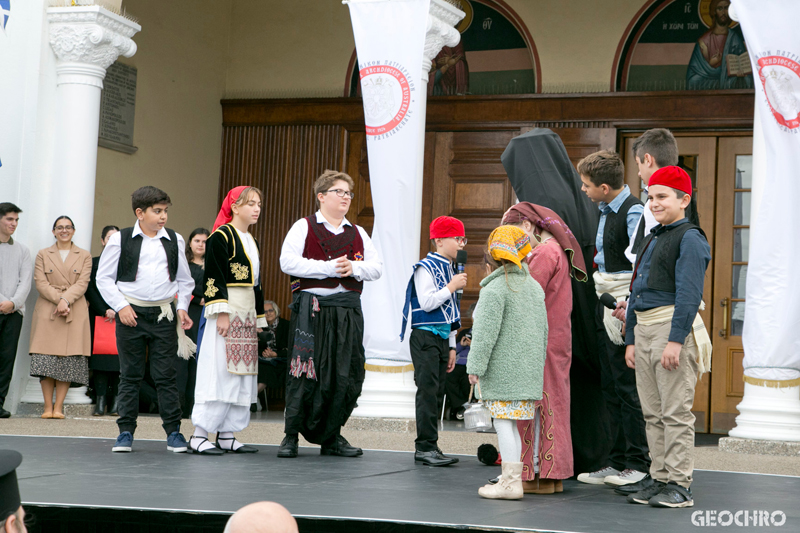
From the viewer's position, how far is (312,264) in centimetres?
535

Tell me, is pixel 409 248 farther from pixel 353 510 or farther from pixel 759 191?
pixel 353 510

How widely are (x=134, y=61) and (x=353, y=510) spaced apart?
7647mm

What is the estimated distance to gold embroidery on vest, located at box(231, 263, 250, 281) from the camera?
545 cm

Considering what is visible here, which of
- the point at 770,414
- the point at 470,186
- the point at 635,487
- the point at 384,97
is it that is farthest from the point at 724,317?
the point at 635,487

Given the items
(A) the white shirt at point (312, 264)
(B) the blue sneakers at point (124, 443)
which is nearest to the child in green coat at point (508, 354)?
(A) the white shirt at point (312, 264)

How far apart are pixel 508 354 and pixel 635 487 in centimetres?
84

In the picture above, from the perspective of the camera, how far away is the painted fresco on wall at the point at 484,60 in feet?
33.3

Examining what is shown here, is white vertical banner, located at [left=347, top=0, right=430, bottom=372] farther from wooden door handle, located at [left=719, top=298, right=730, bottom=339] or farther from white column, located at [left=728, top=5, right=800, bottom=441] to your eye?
wooden door handle, located at [left=719, top=298, right=730, bottom=339]

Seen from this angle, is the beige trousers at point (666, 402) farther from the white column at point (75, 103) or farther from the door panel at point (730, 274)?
the white column at point (75, 103)

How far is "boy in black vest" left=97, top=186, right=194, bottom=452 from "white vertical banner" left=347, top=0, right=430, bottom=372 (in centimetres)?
199

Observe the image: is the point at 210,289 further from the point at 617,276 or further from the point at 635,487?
the point at 635,487

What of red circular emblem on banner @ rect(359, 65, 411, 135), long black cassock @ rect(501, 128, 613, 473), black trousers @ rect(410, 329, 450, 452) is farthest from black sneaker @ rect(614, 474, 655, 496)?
red circular emblem on banner @ rect(359, 65, 411, 135)

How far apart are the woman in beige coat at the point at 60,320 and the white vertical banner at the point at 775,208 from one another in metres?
5.30

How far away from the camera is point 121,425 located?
5438 millimetres
